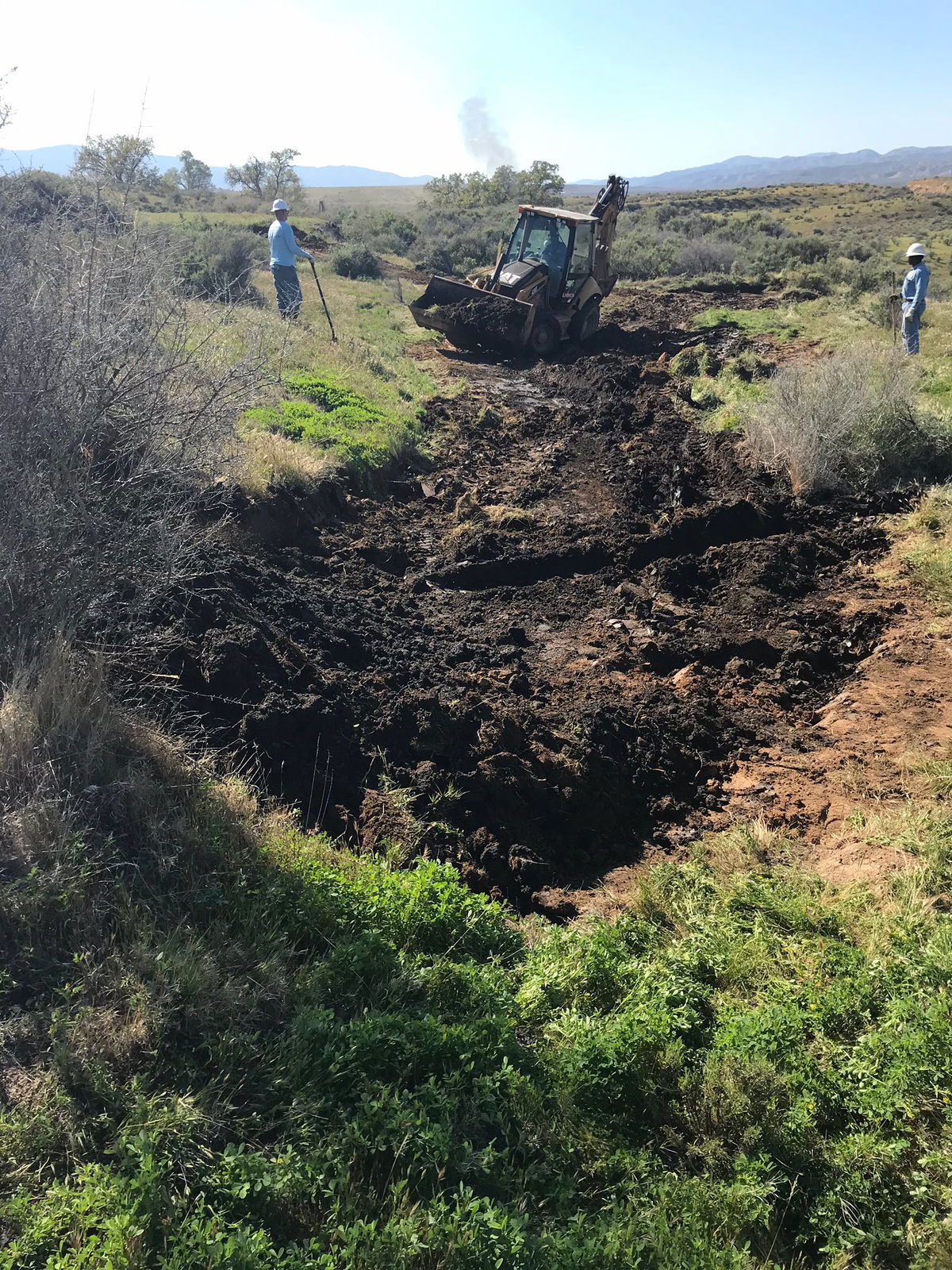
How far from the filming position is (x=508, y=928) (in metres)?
3.85

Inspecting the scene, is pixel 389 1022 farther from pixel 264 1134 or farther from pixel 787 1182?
pixel 787 1182

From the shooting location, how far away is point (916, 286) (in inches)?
449

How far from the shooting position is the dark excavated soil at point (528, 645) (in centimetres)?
483

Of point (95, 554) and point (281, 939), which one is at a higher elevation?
point (95, 554)

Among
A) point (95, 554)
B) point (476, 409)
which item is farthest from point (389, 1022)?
point (476, 409)

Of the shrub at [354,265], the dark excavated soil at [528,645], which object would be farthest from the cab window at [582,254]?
the shrub at [354,265]

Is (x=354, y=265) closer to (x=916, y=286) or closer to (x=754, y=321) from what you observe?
(x=754, y=321)

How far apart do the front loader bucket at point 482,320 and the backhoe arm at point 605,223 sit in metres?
3.04

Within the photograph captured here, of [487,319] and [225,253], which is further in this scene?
[225,253]

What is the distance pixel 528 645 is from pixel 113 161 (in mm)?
4324

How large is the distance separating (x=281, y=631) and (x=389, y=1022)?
135 inches

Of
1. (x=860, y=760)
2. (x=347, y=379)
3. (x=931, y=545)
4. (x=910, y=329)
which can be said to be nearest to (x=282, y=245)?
(x=347, y=379)

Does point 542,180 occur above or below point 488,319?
above

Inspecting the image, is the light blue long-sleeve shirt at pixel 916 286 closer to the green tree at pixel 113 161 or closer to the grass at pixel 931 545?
the grass at pixel 931 545
